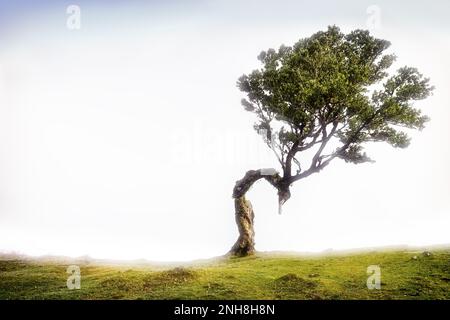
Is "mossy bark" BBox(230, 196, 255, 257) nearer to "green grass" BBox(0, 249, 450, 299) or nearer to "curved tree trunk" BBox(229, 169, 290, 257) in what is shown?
"curved tree trunk" BBox(229, 169, 290, 257)

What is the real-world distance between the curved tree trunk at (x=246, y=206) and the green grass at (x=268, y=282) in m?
6.10

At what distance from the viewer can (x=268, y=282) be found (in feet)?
65.4

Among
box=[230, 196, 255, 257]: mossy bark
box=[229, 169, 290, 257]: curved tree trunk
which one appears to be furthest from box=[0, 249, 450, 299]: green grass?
box=[229, 169, 290, 257]: curved tree trunk

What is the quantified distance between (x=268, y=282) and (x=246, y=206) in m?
13.2

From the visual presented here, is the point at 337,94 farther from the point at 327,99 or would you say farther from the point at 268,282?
the point at 268,282

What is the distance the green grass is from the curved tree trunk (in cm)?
610

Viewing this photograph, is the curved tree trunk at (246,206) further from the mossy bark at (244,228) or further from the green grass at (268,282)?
the green grass at (268,282)

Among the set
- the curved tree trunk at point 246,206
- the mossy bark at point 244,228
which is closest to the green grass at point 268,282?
the mossy bark at point 244,228

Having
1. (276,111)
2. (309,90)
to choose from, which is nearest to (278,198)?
(276,111)

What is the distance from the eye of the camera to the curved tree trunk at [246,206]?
1232 inches

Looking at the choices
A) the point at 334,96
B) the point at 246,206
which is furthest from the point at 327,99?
the point at 246,206
